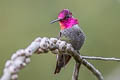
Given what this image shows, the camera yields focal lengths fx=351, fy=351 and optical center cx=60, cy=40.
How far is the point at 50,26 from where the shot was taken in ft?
14.6

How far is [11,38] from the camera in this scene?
4.55 m

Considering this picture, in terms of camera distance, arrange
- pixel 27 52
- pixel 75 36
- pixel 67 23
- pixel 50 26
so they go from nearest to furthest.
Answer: pixel 27 52 → pixel 75 36 → pixel 67 23 → pixel 50 26

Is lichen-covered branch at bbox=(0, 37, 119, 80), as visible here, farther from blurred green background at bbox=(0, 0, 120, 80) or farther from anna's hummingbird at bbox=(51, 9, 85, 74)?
blurred green background at bbox=(0, 0, 120, 80)

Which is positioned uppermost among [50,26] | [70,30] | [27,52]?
[50,26]

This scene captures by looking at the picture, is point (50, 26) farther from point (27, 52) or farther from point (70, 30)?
point (27, 52)

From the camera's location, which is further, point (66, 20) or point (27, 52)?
point (66, 20)

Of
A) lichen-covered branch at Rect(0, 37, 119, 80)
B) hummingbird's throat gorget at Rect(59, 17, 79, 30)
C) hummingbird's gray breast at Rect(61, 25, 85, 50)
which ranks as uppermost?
hummingbird's throat gorget at Rect(59, 17, 79, 30)

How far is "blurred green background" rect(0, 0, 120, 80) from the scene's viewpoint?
421 centimetres

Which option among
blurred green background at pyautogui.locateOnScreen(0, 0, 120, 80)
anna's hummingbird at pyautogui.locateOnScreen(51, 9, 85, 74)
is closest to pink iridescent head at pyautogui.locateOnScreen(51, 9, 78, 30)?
anna's hummingbird at pyautogui.locateOnScreen(51, 9, 85, 74)

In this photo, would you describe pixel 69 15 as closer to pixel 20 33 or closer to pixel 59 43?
pixel 59 43

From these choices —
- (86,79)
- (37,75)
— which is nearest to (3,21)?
(37,75)

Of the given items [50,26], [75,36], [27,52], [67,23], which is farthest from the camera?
[50,26]

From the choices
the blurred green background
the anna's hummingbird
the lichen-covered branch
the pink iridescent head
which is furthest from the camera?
the blurred green background

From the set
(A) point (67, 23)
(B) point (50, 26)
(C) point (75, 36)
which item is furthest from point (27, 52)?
(B) point (50, 26)
